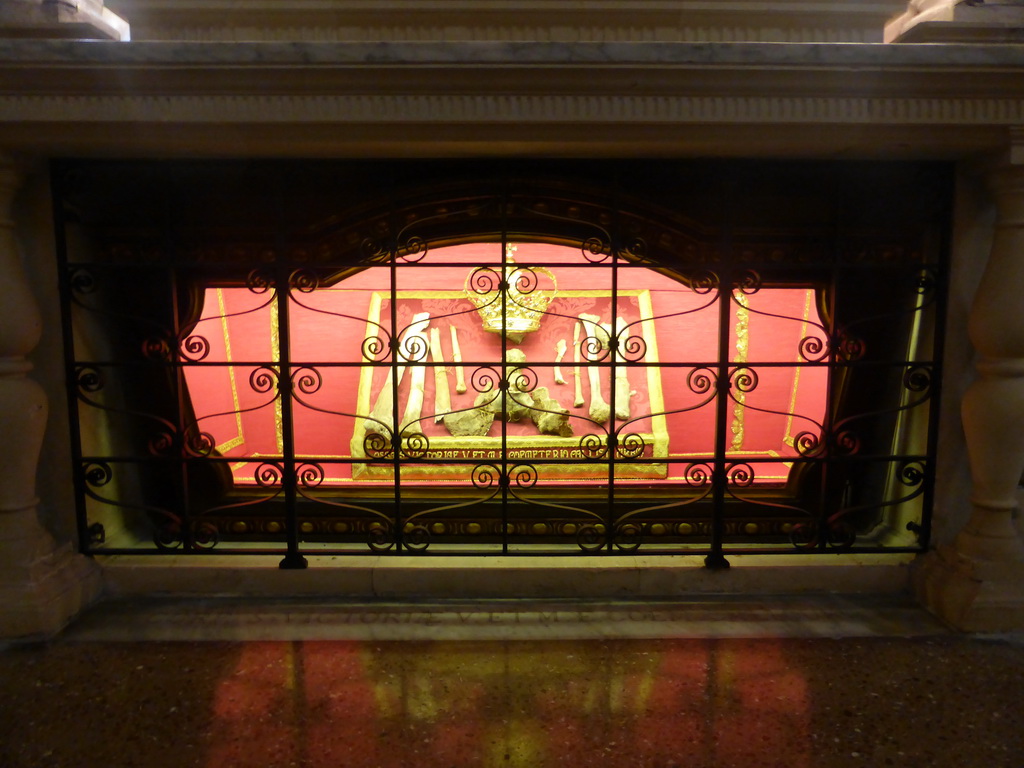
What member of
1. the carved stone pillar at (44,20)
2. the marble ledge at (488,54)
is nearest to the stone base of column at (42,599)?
the marble ledge at (488,54)

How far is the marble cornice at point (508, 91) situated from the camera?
5.76 ft

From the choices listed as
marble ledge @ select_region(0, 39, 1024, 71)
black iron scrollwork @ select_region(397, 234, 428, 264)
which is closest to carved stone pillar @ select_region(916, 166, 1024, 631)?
marble ledge @ select_region(0, 39, 1024, 71)

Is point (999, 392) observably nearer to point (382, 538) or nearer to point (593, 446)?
point (593, 446)

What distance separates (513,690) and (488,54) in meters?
1.68

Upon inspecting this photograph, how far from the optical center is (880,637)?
6.81ft

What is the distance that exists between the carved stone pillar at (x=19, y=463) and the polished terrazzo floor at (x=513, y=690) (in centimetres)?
10

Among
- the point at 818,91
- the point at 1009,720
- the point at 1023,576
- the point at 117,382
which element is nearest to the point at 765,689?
the point at 1009,720

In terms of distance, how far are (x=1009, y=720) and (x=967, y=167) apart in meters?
1.57

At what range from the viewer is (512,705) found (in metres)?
1.75

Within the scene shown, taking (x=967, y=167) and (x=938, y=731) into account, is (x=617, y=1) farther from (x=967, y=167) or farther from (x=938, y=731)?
(x=938, y=731)

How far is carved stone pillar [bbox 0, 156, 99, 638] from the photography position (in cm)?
198

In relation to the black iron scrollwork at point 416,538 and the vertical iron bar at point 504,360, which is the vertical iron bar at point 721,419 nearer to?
the vertical iron bar at point 504,360

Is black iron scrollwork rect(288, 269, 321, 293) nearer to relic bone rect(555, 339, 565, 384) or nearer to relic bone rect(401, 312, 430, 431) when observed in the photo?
relic bone rect(401, 312, 430, 431)

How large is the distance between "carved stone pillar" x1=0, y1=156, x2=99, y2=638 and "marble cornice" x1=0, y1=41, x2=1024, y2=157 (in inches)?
15.0
